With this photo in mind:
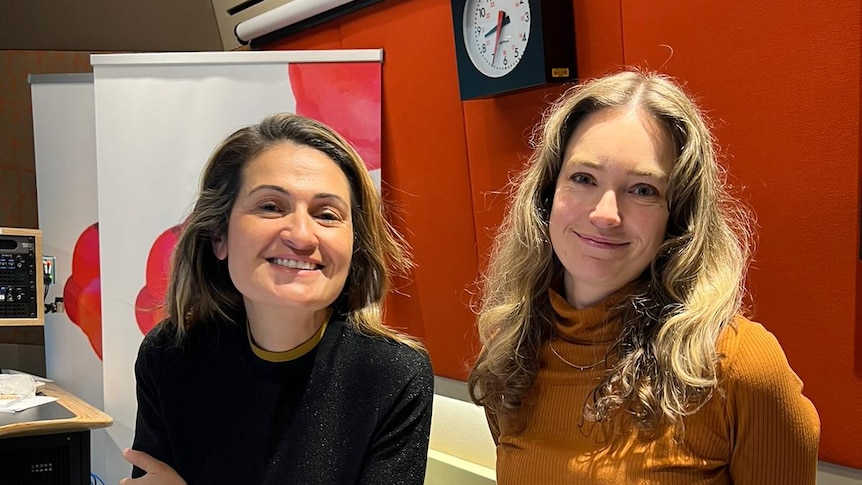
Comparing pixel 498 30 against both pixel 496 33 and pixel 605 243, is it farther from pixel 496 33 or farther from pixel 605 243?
pixel 605 243

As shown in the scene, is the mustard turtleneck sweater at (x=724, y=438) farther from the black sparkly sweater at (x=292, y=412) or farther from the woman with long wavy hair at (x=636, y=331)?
the black sparkly sweater at (x=292, y=412)

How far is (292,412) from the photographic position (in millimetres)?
1522

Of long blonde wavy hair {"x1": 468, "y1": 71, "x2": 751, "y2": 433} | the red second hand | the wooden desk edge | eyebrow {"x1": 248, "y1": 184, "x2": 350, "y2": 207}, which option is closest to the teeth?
eyebrow {"x1": 248, "y1": 184, "x2": 350, "y2": 207}

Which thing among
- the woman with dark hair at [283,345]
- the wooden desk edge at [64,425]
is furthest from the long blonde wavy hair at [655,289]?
the wooden desk edge at [64,425]

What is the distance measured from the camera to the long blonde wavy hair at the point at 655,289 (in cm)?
126

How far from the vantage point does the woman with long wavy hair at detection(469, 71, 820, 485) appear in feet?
4.01

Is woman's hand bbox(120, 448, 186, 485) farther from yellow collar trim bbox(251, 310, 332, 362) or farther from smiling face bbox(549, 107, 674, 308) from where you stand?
smiling face bbox(549, 107, 674, 308)

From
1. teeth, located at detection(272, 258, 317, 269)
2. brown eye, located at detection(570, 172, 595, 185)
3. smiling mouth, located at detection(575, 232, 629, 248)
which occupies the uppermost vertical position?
brown eye, located at detection(570, 172, 595, 185)

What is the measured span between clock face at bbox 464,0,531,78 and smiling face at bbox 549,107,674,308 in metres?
0.89

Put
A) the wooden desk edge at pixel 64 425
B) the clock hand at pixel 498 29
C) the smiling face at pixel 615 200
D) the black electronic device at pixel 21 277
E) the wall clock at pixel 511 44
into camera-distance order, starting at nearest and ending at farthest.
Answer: the smiling face at pixel 615 200, the wall clock at pixel 511 44, the clock hand at pixel 498 29, the wooden desk edge at pixel 64 425, the black electronic device at pixel 21 277

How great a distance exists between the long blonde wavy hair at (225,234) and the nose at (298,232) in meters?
0.15

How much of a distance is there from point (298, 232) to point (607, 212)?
568mm

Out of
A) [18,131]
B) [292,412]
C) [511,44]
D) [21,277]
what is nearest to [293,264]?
[292,412]

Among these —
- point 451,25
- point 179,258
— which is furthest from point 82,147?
point 179,258
